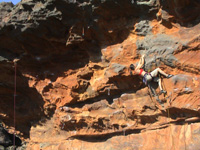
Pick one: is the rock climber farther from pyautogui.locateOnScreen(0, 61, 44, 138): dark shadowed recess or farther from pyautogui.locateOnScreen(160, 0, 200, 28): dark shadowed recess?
pyautogui.locateOnScreen(0, 61, 44, 138): dark shadowed recess

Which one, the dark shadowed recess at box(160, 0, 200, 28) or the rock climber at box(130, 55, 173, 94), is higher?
the dark shadowed recess at box(160, 0, 200, 28)

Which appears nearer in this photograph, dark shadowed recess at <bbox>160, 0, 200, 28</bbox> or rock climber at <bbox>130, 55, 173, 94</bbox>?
dark shadowed recess at <bbox>160, 0, 200, 28</bbox>

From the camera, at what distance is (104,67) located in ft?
19.8

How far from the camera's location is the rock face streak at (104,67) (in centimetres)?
492

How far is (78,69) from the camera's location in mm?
6574

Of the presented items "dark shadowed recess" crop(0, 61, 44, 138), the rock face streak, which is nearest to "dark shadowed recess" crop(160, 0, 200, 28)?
the rock face streak

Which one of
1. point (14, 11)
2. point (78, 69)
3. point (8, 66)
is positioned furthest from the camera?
point (8, 66)

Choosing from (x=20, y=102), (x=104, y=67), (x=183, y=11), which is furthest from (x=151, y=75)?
(x=20, y=102)

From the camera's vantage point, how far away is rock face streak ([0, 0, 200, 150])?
4.92 meters

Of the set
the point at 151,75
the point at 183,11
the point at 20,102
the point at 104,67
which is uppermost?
the point at 183,11

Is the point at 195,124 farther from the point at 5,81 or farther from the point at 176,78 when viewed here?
the point at 5,81

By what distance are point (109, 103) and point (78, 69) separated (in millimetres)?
1435

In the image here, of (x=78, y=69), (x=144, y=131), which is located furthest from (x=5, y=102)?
(x=144, y=131)

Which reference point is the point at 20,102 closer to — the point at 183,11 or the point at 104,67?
the point at 104,67
